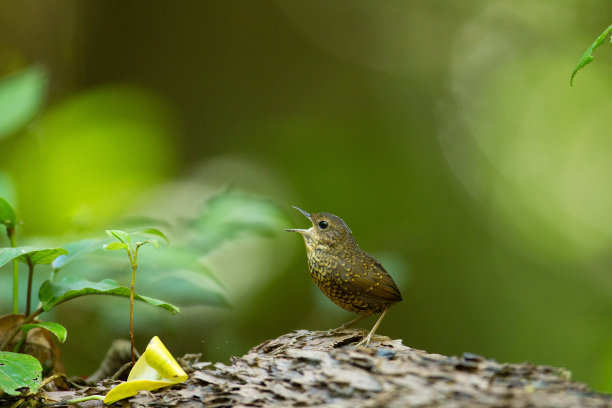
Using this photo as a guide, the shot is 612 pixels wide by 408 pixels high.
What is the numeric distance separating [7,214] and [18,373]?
1.79 feet

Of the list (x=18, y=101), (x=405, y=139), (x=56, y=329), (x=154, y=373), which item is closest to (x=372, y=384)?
(x=154, y=373)

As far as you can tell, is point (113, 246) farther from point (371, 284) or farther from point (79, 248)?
point (371, 284)

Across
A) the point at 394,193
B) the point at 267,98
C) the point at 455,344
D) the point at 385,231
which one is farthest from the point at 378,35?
the point at 455,344

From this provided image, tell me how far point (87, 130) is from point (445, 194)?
3843 mm

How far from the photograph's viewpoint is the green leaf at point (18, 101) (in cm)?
257

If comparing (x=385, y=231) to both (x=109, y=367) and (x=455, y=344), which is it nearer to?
(x=455, y=344)

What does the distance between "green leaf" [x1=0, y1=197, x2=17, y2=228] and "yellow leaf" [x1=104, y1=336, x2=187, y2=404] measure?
66cm

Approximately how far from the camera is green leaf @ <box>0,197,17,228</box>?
184 cm

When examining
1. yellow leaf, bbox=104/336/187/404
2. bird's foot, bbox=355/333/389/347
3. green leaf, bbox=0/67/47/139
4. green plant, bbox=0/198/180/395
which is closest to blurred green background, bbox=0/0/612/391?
green leaf, bbox=0/67/47/139

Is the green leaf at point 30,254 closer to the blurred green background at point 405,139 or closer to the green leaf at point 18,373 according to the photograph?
the green leaf at point 18,373

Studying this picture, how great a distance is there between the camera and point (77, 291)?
1757mm

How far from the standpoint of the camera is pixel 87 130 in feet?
12.3

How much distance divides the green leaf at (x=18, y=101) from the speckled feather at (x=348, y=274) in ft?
4.82

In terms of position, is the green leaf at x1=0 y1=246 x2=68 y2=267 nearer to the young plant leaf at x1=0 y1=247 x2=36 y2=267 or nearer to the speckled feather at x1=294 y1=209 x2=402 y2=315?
the young plant leaf at x1=0 y1=247 x2=36 y2=267
